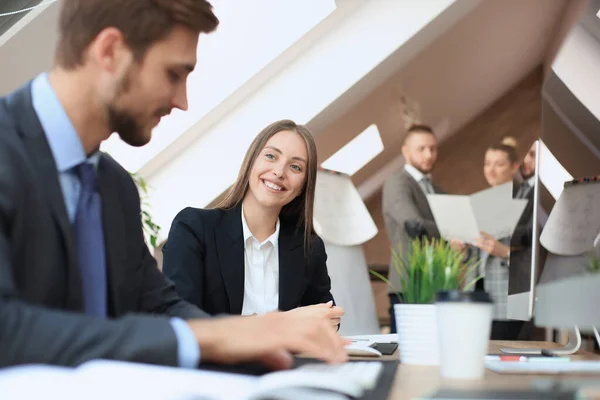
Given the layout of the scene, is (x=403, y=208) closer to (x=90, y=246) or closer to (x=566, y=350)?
(x=566, y=350)

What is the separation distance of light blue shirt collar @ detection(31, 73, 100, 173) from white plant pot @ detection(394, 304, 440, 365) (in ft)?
1.90

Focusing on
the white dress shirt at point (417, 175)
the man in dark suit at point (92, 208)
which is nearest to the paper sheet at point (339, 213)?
the white dress shirt at point (417, 175)

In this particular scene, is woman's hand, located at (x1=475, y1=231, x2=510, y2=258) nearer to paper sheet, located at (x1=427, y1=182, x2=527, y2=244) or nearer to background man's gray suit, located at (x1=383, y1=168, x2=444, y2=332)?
paper sheet, located at (x1=427, y1=182, x2=527, y2=244)

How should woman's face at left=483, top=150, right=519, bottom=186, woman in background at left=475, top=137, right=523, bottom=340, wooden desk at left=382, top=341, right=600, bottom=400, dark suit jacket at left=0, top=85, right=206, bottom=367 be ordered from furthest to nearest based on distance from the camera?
woman's face at left=483, top=150, right=519, bottom=186
woman in background at left=475, top=137, right=523, bottom=340
wooden desk at left=382, top=341, right=600, bottom=400
dark suit jacket at left=0, top=85, right=206, bottom=367

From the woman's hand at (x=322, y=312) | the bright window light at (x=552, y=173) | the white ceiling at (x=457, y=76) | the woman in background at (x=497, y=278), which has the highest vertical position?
the white ceiling at (x=457, y=76)

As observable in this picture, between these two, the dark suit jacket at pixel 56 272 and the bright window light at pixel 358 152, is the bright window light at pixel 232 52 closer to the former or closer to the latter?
the dark suit jacket at pixel 56 272

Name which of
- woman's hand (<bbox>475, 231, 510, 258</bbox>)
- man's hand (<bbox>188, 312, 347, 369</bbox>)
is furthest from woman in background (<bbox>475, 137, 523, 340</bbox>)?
man's hand (<bbox>188, 312, 347, 369</bbox>)

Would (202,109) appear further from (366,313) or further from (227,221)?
(227,221)

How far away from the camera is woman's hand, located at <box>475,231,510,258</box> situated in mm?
3646

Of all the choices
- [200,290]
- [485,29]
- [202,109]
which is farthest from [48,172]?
[485,29]

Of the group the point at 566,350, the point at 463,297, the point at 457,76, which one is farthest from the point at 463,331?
the point at 457,76

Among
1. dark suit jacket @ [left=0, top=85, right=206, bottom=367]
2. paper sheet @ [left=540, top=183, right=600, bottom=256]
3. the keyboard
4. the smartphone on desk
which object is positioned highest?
dark suit jacket @ [left=0, top=85, right=206, bottom=367]

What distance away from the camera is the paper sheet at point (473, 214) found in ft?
12.0

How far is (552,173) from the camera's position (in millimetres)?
1864
